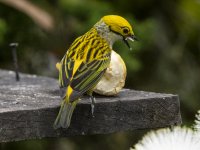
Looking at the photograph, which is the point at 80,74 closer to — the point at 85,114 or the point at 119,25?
the point at 85,114

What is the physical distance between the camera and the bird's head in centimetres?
350

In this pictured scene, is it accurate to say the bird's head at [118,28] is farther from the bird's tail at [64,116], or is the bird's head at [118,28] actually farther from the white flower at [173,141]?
the white flower at [173,141]

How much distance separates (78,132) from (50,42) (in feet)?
9.50

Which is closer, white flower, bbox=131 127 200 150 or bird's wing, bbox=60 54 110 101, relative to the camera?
white flower, bbox=131 127 200 150

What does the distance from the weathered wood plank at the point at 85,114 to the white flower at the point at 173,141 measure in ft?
3.09

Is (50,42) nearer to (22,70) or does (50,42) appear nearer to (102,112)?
(22,70)

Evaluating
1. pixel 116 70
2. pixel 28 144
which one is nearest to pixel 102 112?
pixel 116 70

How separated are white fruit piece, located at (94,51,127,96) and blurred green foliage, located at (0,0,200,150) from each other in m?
2.12

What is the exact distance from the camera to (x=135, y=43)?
5.63 metres

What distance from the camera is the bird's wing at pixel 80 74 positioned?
319cm

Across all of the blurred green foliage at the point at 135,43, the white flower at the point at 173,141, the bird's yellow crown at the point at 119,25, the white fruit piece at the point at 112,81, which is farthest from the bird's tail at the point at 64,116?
the blurred green foliage at the point at 135,43

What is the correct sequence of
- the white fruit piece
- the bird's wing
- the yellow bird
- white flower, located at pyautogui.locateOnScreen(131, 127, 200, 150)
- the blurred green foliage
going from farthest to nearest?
the blurred green foliage < the white fruit piece < the bird's wing < the yellow bird < white flower, located at pyautogui.locateOnScreen(131, 127, 200, 150)

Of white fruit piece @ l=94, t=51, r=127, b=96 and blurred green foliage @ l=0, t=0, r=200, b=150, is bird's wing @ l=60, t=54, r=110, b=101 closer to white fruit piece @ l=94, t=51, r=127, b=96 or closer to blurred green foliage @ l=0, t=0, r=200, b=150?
white fruit piece @ l=94, t=51, r=127, b=96

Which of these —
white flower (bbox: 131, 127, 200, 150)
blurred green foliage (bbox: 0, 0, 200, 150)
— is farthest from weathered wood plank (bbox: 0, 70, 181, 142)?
blurred green foliage (bbox: 0, 0, 200, 150)
